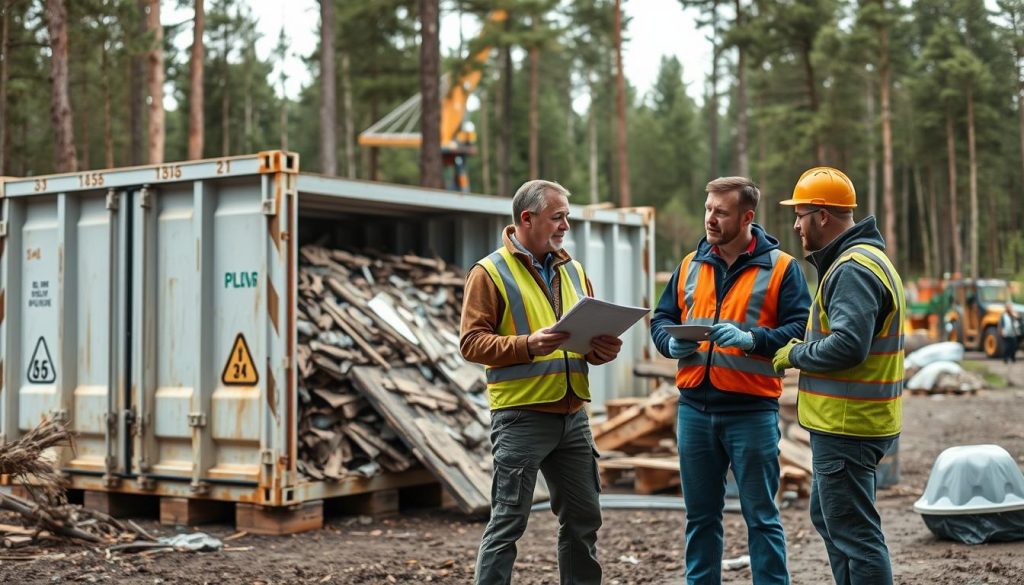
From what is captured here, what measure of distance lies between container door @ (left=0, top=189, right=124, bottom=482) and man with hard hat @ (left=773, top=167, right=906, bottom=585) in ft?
19.4

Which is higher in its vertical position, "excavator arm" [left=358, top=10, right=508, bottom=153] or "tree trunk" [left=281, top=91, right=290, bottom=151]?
"tree trunk" [left=281, top=91, right=290, bottom=151]

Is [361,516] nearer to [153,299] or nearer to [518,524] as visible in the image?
[153,299]

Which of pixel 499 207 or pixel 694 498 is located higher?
pixel 499 207

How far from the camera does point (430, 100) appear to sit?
19.9 metres

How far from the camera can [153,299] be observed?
8.57 m

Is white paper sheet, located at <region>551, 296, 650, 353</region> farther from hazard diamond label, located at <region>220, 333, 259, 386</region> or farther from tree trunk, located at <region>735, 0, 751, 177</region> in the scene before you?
tree trunk, located at <region>735, 0, 751, 177</region>

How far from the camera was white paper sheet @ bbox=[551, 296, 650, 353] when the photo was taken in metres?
4.46

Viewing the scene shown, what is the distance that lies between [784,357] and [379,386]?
4.72 metres

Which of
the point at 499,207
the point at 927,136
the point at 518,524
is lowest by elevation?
the point at 518,524

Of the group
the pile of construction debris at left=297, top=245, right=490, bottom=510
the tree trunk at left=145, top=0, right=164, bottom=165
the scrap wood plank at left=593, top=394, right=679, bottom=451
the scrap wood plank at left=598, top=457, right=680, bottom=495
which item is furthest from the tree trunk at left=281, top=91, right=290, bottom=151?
the scrap wood plank at left=598, top=457, right=680, bottom=495

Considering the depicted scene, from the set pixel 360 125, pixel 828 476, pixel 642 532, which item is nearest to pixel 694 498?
pixel 828 476

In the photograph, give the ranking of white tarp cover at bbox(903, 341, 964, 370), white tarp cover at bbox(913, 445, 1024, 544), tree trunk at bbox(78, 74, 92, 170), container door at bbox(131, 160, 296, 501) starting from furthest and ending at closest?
tree trunk at bbox(78, 74, 92, 170) → white tarp cover at bbox(903, 341, 964, 370) → container door at bbox(131, 160, 296, 501) → white tarp cover at bbox(913, 445, 1024, 544)

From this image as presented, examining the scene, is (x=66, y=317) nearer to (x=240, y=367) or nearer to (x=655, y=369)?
(x=240, y=367)

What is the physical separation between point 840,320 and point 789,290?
2.18ft
